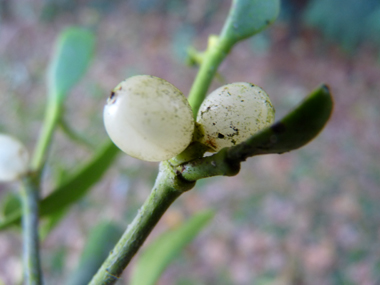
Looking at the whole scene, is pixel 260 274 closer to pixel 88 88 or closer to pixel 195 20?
pixel 88 88

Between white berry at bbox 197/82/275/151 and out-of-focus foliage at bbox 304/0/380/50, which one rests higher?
out-of-focus foliage at bbox 304/0/380/50

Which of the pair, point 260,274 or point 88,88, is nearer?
point 260,274

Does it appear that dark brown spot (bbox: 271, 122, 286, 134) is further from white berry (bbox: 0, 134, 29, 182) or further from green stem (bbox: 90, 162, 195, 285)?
white berry (bbox: 0, 134, 29, 182)

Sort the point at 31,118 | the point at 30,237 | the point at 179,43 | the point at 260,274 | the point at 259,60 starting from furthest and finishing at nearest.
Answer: the point at 179,43
the point at 259,60
the point at 31,118
the point at 260,274
the point at 30,237

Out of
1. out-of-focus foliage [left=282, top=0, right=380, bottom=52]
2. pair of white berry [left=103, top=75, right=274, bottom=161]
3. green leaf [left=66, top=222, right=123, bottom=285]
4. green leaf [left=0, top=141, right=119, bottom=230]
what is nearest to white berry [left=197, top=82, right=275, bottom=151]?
pair of white berry [left=103, top=75, right=274, bottom=161]

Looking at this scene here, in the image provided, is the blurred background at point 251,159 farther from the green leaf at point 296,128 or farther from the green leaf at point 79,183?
the green leaf at point 296,128

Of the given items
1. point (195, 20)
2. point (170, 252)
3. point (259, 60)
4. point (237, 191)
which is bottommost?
point (237, 191)

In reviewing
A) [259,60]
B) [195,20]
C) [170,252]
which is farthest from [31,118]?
[170,252]
